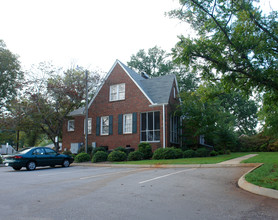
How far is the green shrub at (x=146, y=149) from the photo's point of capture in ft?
69.0

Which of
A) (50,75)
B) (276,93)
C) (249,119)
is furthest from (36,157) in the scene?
(249,119)

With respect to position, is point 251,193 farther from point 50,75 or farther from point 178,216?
point 50,75

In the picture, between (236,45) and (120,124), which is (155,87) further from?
(236,45)

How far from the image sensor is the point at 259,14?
359 inches

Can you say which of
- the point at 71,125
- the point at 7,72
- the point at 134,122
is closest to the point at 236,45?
the point at 134,122

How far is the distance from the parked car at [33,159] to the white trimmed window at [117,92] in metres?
8.89

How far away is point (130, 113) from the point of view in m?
24.2

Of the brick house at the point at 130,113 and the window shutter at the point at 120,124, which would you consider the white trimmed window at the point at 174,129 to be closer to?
the brick house at the point at 130,113

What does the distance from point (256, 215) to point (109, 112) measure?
21.0 m

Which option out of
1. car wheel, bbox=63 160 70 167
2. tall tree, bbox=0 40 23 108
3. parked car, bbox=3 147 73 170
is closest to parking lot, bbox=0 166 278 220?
parked car, bbox=3 147 73 170

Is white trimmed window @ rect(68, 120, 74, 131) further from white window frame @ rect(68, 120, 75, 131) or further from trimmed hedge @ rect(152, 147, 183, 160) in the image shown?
trimmed hedge @ rect(152, 147, 183, 160)

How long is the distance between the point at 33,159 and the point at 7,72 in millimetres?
28832

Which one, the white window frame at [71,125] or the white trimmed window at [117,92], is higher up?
the white trimmed window at [117,92]

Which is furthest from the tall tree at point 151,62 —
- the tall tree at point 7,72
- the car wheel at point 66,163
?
the car wheel at point 66,163
